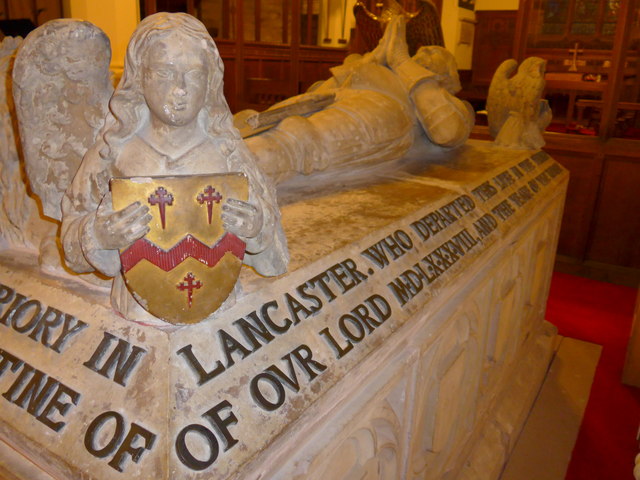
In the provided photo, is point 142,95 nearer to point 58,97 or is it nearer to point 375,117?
point 58,97

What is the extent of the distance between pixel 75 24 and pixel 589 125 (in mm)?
5059

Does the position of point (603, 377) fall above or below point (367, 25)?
below

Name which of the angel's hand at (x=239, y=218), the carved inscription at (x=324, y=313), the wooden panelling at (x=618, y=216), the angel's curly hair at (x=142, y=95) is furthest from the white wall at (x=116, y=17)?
the wooden panelling at (x=618, y=216)

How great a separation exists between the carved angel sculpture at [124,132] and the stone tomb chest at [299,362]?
13 centimetres

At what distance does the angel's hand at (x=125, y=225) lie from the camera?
0.94 m

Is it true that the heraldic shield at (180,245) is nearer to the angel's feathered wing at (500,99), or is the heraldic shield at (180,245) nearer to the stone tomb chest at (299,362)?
the stone tomb chest at (299,362)

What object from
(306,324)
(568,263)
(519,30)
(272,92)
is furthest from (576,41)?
(306,324)

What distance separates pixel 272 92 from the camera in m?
5.74

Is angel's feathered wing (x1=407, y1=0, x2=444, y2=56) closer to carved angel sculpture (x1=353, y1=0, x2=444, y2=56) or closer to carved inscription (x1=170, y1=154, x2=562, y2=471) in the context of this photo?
carved angel sculpture (x1=353, y1=0, x2=444, y2=56)

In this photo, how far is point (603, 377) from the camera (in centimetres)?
338

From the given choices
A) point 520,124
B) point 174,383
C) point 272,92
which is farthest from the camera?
point 272,92

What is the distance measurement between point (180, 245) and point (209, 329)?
8.2 inches

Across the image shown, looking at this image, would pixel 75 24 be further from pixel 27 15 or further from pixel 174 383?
pixel 27 15

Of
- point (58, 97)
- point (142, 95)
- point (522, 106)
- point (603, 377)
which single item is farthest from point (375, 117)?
point (603, 377)
